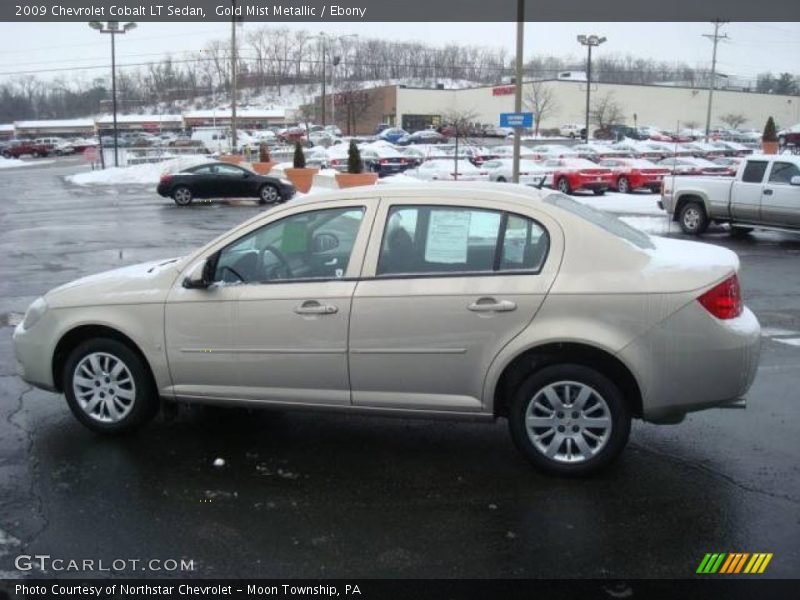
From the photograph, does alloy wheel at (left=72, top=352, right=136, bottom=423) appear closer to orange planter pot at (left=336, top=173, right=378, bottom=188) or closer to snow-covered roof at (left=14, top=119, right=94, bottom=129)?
orange planter pot at (left=336, top=173, right=378, bottom=188)

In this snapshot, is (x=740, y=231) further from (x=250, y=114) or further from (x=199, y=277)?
(x=250, y=114)

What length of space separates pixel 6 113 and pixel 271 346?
145782mm

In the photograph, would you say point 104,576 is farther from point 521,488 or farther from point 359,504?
point 521,488

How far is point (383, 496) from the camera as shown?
4.38 m

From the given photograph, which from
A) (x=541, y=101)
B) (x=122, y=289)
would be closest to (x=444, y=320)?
(x=122, y=289)

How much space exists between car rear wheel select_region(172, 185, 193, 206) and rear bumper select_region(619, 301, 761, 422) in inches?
931

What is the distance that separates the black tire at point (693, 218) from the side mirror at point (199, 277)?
14.2 metres

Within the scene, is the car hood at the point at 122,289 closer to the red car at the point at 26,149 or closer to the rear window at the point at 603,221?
the rear window at the point at 603,221

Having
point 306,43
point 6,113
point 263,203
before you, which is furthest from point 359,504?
point 6,113

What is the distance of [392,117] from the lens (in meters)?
101

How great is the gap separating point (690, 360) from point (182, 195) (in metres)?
23.9

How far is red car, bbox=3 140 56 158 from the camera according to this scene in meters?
75.6

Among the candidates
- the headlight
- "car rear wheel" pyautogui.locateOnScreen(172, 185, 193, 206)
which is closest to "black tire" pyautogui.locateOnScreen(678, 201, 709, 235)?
the headlight

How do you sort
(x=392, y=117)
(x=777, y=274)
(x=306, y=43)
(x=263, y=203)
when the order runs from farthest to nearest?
1. (x=306, y=43)
2. (x=392, y=117)
3. (x=263, y=203)
4. (x=777, y=274)
